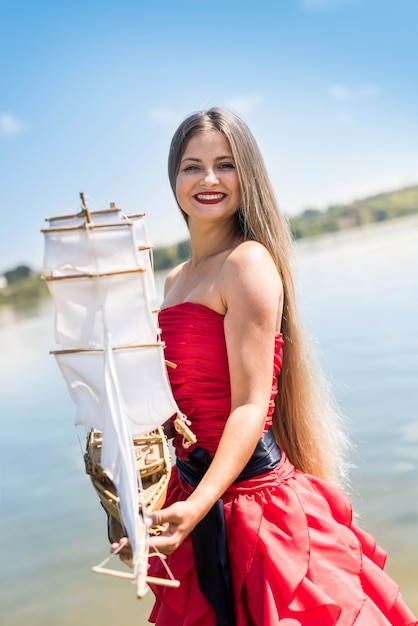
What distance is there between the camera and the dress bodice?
2.03 metres

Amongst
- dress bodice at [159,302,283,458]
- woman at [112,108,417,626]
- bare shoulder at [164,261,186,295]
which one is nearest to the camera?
woman at [112,108,417,626]

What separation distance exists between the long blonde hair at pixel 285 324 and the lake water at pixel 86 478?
20 cm

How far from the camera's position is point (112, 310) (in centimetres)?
168

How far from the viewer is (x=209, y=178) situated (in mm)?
2133

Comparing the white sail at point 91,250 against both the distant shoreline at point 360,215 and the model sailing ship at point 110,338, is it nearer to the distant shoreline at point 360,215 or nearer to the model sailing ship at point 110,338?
the model sailing ship at point 110,338

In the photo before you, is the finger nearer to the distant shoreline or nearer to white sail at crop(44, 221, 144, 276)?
white sail at crop(44, 221, 144, 276)

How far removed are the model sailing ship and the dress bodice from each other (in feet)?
0.98

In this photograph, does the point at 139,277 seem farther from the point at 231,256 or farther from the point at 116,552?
the point at 116,552

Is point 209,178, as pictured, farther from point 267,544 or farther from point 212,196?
point 267,544

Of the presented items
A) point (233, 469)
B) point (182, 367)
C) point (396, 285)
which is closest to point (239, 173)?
point (182, 367)

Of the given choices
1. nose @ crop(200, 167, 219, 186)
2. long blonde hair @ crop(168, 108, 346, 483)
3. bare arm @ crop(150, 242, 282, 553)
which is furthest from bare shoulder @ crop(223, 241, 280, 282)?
nose @ crop(200, 167, 219, 186)

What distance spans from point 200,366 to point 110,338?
1.45 ft

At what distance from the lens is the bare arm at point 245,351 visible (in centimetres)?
177

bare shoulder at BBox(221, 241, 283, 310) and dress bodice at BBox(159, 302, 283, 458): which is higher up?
bare shoulder at BBox(221, 241, 283, 310)
